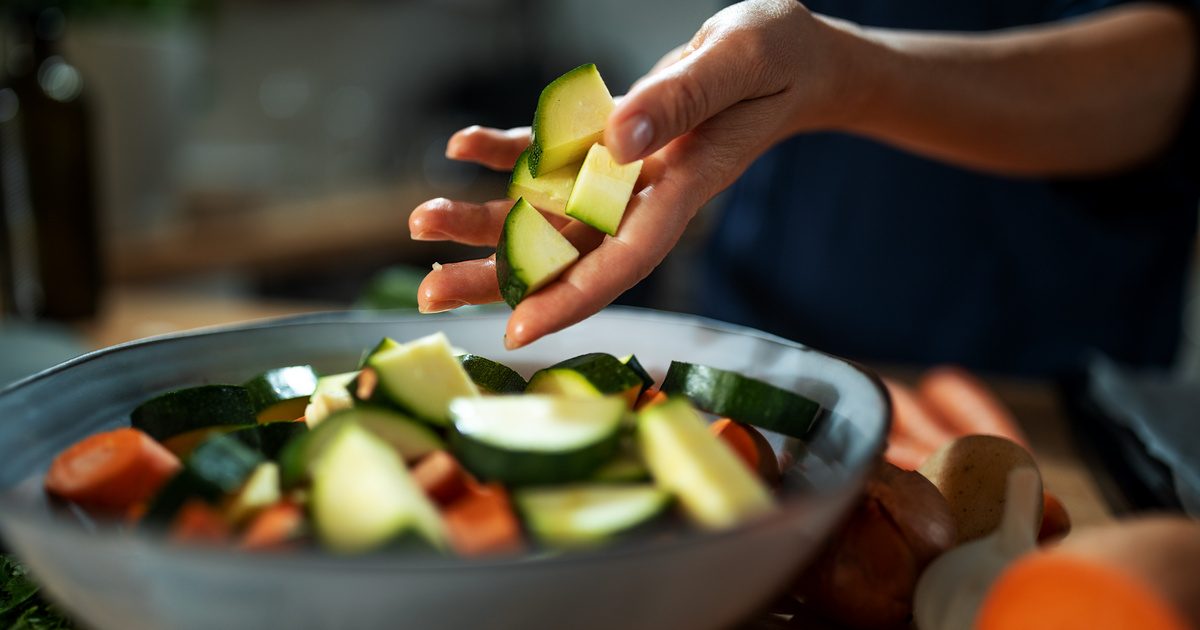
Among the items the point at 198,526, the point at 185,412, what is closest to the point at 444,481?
the point at 198,526

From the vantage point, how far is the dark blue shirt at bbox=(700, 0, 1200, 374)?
1816 millimetres

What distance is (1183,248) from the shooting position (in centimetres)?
186

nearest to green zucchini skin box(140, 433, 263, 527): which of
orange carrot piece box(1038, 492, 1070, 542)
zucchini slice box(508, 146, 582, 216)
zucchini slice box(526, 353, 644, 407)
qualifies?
zucchini slice box(526, 353, 644, 407)

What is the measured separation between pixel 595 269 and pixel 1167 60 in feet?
4.03

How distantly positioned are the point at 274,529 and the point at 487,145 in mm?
551

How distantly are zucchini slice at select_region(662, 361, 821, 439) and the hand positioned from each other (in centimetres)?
11

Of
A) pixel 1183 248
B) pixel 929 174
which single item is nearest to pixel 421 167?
pixel 929 174

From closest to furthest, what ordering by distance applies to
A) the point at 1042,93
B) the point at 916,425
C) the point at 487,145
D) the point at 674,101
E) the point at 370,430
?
the point at 370,430 < the point at 674,101 < the point at 487,145 < the point at 916,425 < the point at 1042,93

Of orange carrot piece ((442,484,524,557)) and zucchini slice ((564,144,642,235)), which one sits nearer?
orange carrot piece ((442,484,524,557))

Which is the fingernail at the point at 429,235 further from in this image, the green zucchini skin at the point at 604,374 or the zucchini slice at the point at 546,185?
the green zucchini skin at the point at 604,374

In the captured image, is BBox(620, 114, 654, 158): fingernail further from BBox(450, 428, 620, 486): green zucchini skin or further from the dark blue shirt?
the dark blue shirt

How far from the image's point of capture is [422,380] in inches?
24.0

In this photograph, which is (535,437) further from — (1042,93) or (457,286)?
(1042,93)

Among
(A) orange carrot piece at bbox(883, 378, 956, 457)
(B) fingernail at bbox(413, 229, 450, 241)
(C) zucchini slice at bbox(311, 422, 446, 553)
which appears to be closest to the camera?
(C) zucchini slice at bbox(311, 422, 446, 553)
